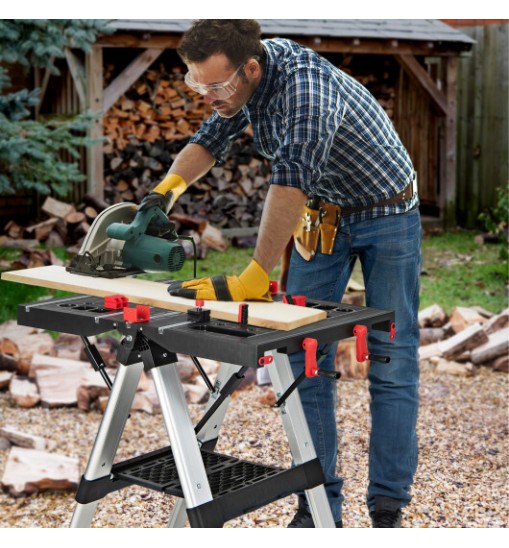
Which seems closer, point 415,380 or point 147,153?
point 415,380

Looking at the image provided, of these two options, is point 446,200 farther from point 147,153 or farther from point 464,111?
point 147,153

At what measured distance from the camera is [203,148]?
9.62 ft

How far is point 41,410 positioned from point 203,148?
187cm

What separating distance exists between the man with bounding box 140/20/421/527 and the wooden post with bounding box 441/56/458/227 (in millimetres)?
6862

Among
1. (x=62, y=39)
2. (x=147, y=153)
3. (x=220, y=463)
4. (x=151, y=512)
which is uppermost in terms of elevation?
(x=62, y=39)

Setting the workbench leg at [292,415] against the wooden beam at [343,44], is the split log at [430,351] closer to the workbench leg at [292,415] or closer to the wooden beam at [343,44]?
the workbench leg at [292,415]

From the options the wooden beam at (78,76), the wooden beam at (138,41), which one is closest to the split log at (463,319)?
the wooden beam at (138,41)

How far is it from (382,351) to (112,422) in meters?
0.99

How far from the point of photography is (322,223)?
114 inches

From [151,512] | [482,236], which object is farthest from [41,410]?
[482,236]

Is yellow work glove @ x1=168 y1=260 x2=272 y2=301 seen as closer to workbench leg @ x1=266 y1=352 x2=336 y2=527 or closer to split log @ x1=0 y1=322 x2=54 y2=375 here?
workbench leg @ x1=266 y1=352 x2=336 y2=527

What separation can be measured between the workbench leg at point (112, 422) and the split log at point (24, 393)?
2.03 m

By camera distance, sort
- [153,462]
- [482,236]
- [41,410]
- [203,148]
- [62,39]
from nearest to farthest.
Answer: [153,462]
[203,148]
[41,410]
[62,39]
[482,236]

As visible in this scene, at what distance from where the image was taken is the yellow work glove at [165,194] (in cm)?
269
